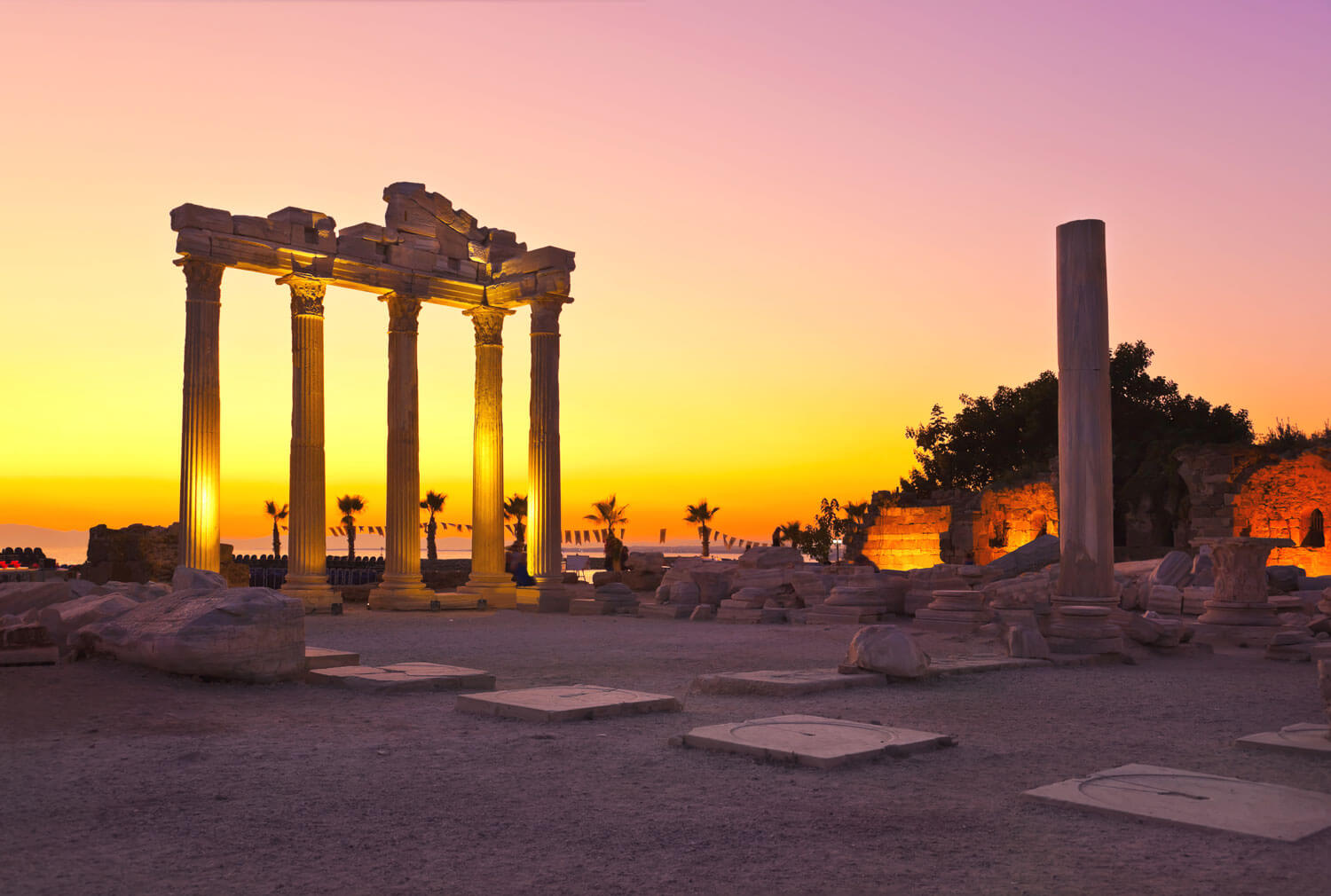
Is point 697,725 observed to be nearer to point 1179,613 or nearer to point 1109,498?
point 1109,498

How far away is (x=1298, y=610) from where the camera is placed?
1507 centimetres

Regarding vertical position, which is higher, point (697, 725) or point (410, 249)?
point (410, 249)

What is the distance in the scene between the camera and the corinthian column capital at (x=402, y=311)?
72.7 ft

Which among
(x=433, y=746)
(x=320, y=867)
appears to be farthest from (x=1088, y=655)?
(x=320, y=867)

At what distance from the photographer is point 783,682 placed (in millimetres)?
8867

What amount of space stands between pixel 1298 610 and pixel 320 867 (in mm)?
15056

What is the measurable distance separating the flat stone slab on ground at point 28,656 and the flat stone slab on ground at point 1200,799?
328 inches

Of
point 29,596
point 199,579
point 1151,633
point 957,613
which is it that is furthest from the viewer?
point 957,613

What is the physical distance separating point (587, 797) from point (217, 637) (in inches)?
196

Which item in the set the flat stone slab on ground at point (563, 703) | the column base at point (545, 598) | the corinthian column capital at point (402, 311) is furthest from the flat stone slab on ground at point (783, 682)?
the corinthian column capital at point (402, 311)

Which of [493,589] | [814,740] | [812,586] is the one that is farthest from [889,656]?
[493,589]

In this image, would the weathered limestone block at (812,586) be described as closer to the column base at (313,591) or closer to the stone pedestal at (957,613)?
the stone pedestal at (957,613)

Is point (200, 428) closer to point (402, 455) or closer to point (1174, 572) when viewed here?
point (402, 455)

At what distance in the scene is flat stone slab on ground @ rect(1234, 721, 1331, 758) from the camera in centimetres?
609
